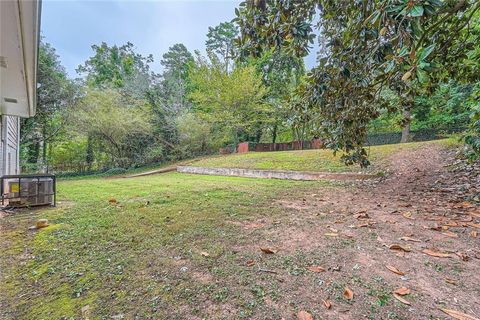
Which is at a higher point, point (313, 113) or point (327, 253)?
point (313, 113)

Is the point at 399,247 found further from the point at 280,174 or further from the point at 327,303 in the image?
the point at 280,174

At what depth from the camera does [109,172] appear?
1516cm

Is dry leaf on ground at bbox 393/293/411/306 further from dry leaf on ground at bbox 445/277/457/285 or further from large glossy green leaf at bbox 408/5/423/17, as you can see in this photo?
large glossy green leaf at bbox 408/5/423/17

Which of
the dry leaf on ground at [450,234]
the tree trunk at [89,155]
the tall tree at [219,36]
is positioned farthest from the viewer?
the tall tree at [219,36]

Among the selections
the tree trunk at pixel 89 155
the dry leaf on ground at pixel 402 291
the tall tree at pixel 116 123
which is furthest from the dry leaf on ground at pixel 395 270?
the tree trunk at pixel 89 155

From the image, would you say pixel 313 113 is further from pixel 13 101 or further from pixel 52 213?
pixel 13 101

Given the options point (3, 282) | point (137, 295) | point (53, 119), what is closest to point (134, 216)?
point (3, 282)

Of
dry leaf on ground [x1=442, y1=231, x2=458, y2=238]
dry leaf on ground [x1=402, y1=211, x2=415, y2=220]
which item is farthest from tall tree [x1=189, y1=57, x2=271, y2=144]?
dry leaf on ground [x1=442, y1=231, x2=458, y2=238]

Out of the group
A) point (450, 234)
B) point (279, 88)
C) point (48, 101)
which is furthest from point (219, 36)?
point (450, 234)

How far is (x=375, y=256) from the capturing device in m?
2.11

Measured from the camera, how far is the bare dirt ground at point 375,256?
4.84 feet

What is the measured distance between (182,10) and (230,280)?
1033 centimetres

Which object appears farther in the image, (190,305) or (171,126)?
(171,126)

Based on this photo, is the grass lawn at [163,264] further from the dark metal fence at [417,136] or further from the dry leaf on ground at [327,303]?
the dark metal fence at [417,136]
